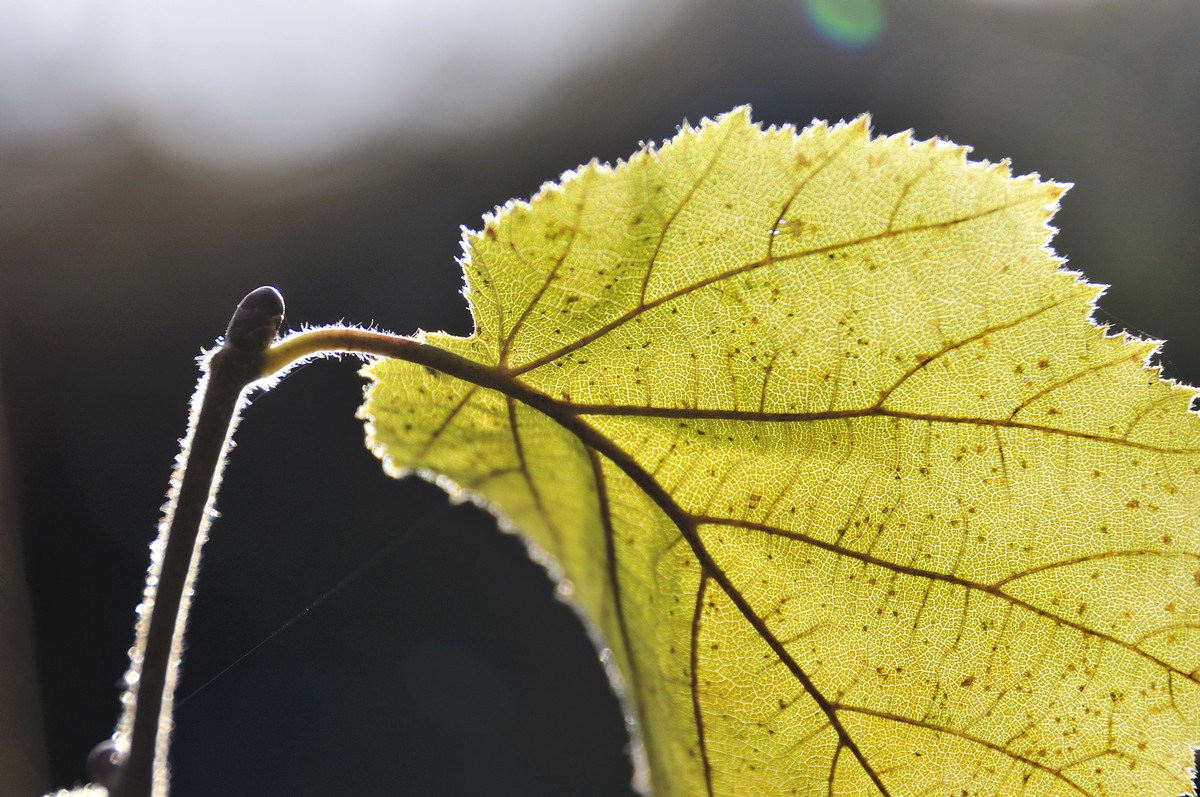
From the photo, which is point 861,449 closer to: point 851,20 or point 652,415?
point 652,415

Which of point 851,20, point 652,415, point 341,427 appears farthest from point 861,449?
point 851,20

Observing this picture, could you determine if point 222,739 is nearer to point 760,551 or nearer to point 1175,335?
point 760,551

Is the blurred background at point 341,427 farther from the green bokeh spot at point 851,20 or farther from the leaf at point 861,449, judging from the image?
the leaf at point 861,449

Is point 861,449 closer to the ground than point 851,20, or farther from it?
closer to the ground

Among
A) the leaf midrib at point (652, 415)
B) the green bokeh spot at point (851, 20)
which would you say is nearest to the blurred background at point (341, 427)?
the green bokeh spot at point (851, 20)

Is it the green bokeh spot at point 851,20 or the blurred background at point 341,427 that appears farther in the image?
the green bokeh spot at point 851,20

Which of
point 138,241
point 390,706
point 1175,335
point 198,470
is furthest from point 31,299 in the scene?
point 1175,335
